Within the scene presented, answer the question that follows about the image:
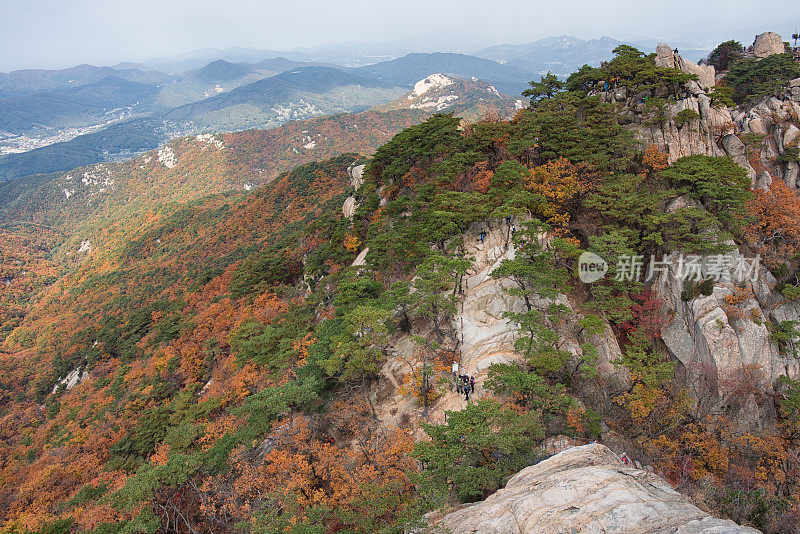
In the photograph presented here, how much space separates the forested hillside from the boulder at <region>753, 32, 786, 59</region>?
723 centimetres

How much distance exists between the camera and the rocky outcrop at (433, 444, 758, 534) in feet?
26.3

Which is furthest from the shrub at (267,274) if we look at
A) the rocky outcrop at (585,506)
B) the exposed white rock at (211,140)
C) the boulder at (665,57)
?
the exposed white rock at (211,140)

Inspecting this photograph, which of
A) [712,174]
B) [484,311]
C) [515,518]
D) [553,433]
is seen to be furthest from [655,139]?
[515,518]

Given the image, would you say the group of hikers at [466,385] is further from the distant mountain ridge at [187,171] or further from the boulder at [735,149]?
the distant mountain ridge at [187,171]

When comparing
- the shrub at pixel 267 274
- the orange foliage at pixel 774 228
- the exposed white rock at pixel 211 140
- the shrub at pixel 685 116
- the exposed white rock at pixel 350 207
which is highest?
the exposed white rock at pixel 211 140

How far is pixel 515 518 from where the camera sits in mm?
9492

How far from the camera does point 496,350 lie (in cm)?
1983

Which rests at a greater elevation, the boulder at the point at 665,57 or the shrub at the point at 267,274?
the boulder at the point at 665,57

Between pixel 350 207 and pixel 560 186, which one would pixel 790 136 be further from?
pixel 350 207

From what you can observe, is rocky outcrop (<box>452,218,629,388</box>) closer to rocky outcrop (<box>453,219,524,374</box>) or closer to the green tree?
rocky outcrop (<box>453,219,524,374</box>)

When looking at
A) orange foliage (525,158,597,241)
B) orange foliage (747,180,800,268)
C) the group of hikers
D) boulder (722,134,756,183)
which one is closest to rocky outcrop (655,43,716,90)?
boulder (722,134,756,183)

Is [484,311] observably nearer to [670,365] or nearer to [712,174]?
[670,365]

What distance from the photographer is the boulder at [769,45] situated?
143 feet

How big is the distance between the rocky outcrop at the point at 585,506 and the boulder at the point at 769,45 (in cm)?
5928
